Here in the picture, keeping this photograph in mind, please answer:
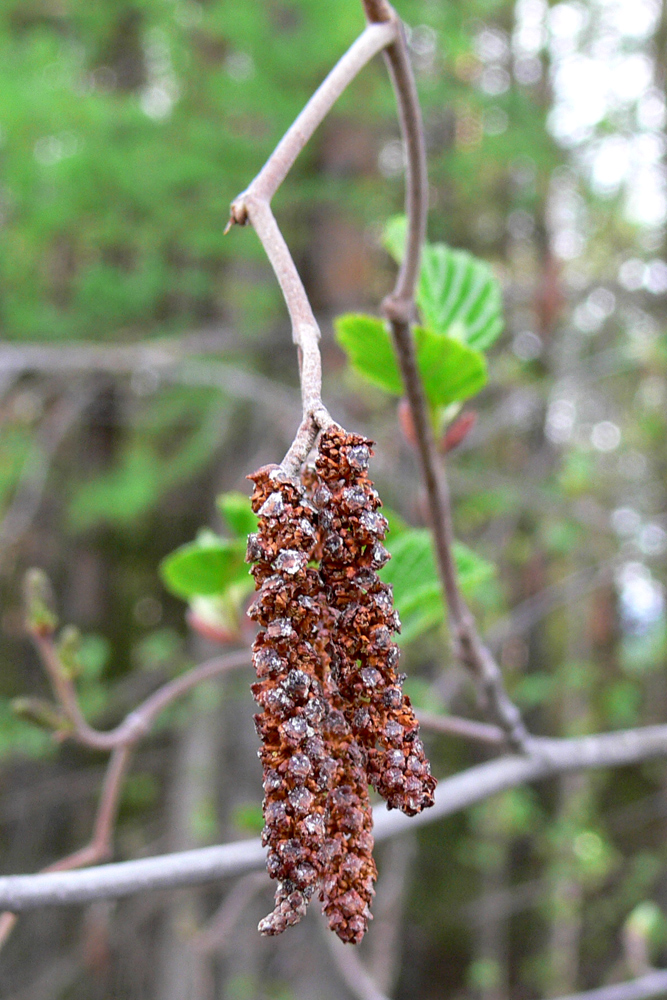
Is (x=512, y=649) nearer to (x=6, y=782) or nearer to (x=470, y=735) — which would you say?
(x=6, y=782)

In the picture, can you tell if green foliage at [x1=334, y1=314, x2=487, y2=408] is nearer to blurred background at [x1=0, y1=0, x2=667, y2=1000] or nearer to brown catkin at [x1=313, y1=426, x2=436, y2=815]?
brown catkin at [x1=313, y1=426, x2=436, y2=815]

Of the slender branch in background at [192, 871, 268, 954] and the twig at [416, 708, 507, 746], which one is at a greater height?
the twig at [416, 708, 507, 746]

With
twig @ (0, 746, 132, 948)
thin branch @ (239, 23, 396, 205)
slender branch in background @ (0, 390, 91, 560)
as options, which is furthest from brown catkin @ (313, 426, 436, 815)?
slender branch in background @ (0, 390, 91, 560)

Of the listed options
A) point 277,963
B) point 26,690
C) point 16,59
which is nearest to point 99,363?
point 16,59

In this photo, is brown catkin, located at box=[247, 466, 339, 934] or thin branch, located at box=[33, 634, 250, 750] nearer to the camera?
brown catkin, located at box=[247, 466, 339, 934]

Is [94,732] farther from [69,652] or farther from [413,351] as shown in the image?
[413,351]

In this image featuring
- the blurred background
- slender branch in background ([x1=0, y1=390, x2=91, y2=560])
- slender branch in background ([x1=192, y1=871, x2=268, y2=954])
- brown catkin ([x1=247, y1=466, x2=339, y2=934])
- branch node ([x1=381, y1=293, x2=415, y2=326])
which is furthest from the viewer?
the blurred background
